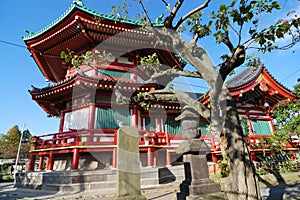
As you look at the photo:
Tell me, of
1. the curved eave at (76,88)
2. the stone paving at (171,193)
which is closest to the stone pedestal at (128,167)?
the stone paving at (171,193)

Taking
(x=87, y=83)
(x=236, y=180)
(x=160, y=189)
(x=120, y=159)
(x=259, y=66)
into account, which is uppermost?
(x=259, y=66)

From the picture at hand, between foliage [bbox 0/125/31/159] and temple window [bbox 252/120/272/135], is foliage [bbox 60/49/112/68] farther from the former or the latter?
foliage [bbox 0/125/31/159]

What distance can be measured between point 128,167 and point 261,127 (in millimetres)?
11489

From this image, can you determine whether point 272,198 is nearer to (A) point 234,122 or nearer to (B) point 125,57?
(A) point 234,122

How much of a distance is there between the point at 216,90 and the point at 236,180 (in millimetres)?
1568

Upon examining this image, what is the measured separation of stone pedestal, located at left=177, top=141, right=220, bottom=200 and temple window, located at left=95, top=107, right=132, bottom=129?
586cm

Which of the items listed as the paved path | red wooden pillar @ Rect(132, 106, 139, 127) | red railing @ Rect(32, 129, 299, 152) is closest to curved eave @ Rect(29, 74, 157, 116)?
red wooden pillar @ Rect(132, 106, 139, 127)

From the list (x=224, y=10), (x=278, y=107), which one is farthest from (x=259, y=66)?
(x=224, y=10)

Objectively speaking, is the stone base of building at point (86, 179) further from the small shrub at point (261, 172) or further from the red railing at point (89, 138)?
the small shrub at point (261, 172)

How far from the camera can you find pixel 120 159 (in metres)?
4.29

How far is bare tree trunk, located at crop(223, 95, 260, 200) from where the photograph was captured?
9.17ft

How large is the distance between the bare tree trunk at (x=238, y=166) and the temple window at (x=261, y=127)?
10807 mm

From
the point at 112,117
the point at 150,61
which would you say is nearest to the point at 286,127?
the point at 150,61

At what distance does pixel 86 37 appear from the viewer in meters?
10.0
